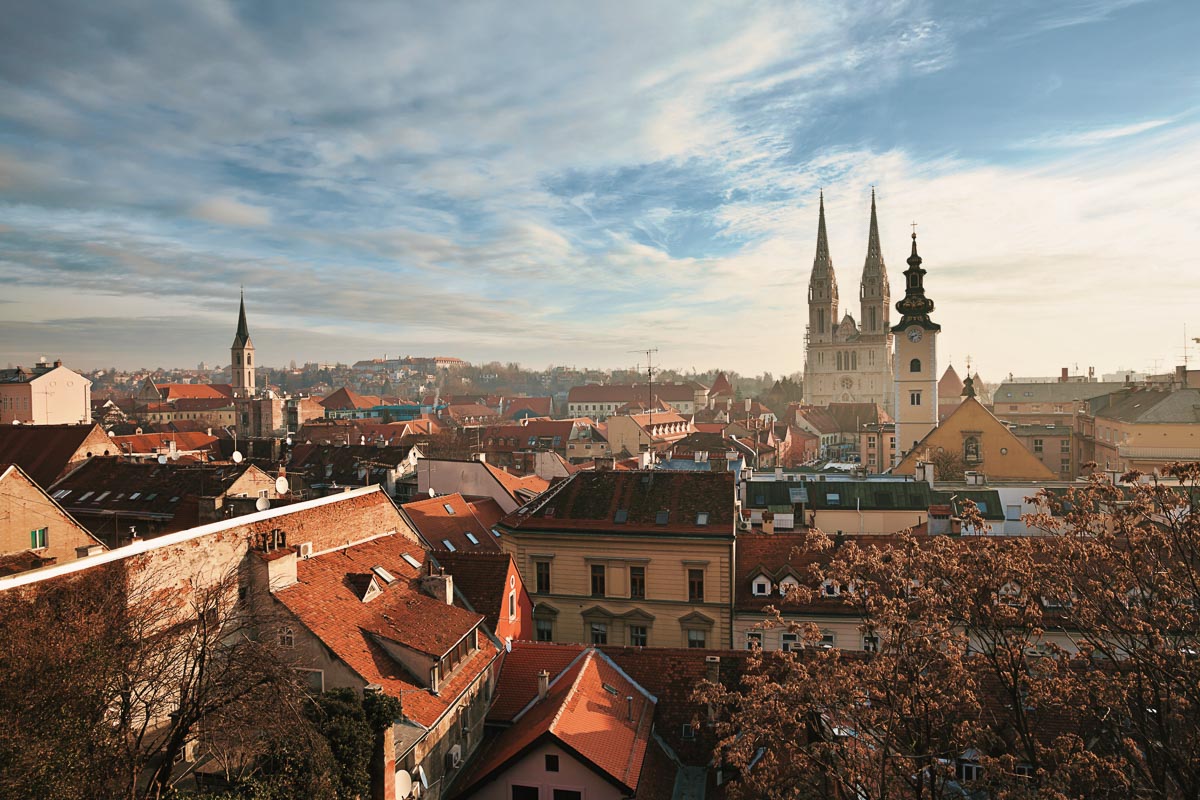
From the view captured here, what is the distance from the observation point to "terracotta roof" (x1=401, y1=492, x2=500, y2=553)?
30531mm

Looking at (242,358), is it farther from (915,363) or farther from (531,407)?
(915,363)

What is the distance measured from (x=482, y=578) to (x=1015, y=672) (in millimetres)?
14807

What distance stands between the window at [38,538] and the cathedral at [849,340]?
419 feet

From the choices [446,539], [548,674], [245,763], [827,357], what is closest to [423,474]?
[446,539]

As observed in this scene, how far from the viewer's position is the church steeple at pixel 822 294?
5379 inches

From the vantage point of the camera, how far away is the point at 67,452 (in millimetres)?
39281

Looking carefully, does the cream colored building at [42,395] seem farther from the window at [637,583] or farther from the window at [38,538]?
the window at [637,583]

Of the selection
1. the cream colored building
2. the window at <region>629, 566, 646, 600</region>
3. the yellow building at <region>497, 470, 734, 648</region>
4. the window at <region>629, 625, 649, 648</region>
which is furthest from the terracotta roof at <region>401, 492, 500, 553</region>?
the cream colored building

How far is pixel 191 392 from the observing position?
149m

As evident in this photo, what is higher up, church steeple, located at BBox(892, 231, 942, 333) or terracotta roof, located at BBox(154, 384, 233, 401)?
church steeple, located at BBox(892, 231, 942, 333)

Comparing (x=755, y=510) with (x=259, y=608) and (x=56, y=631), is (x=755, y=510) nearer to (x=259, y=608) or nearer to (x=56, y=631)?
(x=259, y=608)

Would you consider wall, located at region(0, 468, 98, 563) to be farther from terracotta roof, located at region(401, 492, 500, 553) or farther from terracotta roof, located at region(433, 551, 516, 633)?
terracotta roof, located at region(401, 492, 500, 553)

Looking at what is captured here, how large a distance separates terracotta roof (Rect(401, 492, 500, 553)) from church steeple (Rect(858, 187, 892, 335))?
115476 mm

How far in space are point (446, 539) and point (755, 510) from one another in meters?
14.3
